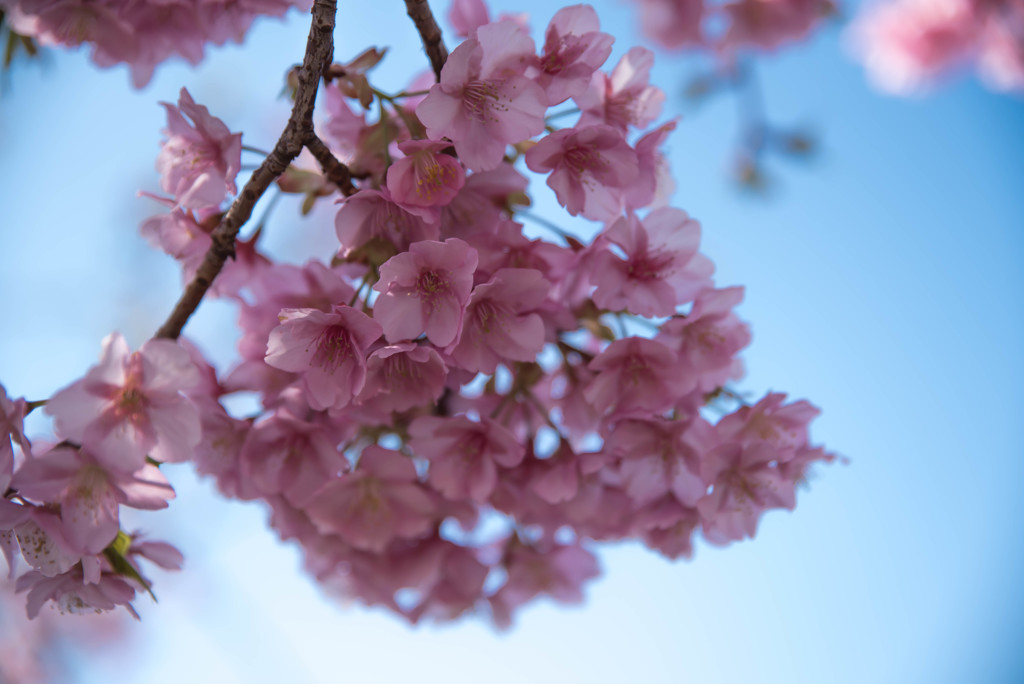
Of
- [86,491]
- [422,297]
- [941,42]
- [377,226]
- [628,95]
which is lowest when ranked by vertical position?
[86,491]

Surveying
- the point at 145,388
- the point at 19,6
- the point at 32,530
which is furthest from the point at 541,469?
the point at 19,6

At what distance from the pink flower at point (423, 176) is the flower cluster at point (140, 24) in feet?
1.66

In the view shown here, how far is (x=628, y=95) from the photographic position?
4.12ft

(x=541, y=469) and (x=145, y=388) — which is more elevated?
(x=541, y=469)

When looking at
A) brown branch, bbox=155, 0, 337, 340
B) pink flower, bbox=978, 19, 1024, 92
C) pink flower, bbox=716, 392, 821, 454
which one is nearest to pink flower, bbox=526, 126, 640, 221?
brown branch, bbox=155, 0, 337, 340

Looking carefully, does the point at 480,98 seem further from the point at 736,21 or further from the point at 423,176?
the point at 736,21

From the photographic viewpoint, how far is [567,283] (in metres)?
1.28

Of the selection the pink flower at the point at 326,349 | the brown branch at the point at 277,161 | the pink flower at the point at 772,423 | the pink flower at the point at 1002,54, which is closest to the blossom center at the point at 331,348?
the pink flower at the point at 326,349

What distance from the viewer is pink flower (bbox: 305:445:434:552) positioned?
129 cm

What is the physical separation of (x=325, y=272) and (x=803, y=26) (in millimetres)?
3925

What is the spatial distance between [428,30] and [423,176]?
9.4 inches

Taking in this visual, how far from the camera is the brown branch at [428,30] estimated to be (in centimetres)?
100

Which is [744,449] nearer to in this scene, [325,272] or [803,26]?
[325,272]

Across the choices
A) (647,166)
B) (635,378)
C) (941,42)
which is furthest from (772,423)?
(941,42)
